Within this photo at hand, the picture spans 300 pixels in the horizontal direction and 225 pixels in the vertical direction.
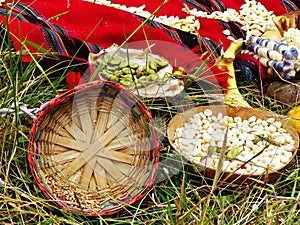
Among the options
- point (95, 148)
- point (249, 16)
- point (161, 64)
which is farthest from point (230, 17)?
point (95, 148)

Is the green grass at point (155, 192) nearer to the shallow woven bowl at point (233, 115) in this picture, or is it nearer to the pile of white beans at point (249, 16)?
the shallow woven bowl at point (233, 115)

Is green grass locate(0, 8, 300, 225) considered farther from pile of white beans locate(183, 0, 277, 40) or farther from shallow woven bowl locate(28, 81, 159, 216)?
pile of white beans locate(183, 0, 277, 40)

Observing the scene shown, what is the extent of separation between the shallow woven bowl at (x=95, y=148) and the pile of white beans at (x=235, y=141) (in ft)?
0.40

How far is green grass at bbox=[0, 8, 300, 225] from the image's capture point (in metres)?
1.33

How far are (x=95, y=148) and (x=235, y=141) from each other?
1.32ft

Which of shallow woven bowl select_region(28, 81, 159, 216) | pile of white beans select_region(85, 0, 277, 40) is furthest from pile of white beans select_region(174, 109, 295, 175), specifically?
pile of white beans select_region(85, 0, 277, 40)

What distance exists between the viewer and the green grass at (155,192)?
4.35ft

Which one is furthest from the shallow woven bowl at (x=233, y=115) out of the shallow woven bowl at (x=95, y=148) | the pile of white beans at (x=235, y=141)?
the shallow woven bowl at (x=95, y=148)

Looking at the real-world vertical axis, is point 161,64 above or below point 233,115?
above

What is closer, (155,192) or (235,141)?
(155,192)

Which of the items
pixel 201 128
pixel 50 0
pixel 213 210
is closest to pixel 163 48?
pixel 201 128

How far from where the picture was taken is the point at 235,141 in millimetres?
1569

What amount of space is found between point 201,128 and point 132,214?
0.39 m

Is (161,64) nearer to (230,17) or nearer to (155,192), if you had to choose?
(155,192)
